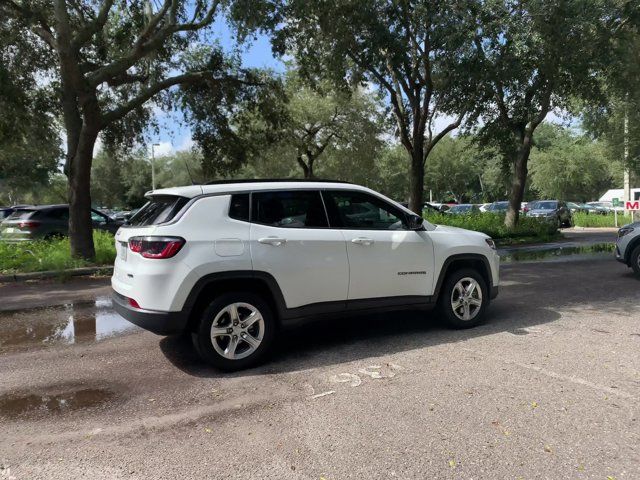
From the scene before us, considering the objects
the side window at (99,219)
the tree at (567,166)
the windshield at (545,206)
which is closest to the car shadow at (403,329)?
the side window at (99,219)

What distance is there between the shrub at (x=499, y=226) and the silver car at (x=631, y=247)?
788 centimetres

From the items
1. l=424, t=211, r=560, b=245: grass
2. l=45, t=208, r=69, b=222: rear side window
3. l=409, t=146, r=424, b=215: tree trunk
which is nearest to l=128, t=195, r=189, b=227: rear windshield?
l=45, t=208, r=69, b=222: rear side window

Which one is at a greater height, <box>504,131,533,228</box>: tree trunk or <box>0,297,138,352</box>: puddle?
<box>504,131,533,228</box>: tree trunk

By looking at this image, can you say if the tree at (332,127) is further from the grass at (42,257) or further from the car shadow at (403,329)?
the car shadow at (403,329)

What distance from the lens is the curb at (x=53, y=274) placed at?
10828 millimetres

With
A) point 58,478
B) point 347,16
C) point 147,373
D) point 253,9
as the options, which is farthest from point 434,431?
point 347,16

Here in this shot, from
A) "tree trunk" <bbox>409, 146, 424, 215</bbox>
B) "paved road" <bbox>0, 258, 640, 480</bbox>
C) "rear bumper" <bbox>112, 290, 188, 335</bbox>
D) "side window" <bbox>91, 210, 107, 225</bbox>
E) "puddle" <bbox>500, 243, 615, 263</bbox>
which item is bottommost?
"paved road" <bbox>0, 258, 640, 480</bbox>

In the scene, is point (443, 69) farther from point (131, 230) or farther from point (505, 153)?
point (131, 230)

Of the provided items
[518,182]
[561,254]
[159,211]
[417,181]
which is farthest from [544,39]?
[159,211]

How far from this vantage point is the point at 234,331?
4.84 meters

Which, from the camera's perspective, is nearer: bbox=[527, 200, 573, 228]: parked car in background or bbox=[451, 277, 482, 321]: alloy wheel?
bbox=[451, 277, 482, 321]: alloy wheel

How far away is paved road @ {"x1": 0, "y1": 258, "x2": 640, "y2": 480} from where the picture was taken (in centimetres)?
323

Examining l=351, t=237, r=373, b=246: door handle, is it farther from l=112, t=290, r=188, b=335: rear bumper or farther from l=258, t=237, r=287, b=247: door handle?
l=112, t=290, r=188, b=335: rear bumper

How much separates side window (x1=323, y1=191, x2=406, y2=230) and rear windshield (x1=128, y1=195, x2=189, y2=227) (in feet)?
5.09
